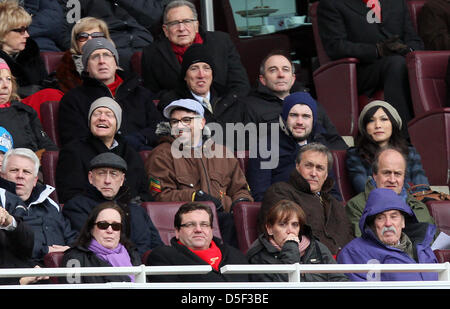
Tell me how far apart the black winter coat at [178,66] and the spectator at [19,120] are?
1139mm

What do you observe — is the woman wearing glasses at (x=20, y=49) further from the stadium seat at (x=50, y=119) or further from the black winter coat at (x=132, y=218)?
the black winter coat at (x=132, y=218)

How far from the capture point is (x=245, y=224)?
20.2 feet

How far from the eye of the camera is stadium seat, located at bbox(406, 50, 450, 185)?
309 inches

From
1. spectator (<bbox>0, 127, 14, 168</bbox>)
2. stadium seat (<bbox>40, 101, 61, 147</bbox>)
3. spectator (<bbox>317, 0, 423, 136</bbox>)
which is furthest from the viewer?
spectator (<bbox>317, 0, 423, 136</bbox>)

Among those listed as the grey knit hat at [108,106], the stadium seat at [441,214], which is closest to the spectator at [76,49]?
the grey knit hat at [108,106]

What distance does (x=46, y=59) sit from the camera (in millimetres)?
7824

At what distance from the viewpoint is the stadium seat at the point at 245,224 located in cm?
615

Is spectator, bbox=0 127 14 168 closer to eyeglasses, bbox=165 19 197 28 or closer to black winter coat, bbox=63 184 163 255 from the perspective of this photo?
black winter coat, bbox=63 184 163 255

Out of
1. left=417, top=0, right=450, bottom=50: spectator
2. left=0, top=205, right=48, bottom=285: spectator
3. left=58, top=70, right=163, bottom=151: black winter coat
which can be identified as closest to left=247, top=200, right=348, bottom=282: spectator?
left=0, top=205, right=48, bottom=285: spectator

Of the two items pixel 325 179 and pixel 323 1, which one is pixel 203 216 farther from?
pixel 323 1

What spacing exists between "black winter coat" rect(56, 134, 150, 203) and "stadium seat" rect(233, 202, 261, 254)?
603 millimetres

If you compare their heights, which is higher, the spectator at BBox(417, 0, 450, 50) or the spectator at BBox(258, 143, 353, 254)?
the spectator at BBox(417, 0, 450, 50)

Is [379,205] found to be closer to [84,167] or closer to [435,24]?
[84,167]
